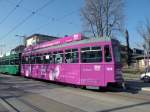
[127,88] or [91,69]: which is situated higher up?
[91,69]

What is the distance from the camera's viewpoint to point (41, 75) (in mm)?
24328

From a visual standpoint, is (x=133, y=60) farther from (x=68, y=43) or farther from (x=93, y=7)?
(x=68, y=43)

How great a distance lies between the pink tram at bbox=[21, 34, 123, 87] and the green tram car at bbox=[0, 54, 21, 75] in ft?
34.4

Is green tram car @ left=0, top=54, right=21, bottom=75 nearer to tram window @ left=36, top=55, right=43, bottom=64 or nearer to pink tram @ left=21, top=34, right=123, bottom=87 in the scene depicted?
tram window @ left=36, top=55, right=43, bottom=64

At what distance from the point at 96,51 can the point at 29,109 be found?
640cm

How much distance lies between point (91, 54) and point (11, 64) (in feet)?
66.2

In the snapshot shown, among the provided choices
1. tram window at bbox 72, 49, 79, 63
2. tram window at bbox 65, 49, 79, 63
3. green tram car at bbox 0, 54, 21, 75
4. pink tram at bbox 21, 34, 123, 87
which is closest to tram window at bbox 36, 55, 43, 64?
pink tram at bbox 21, 34, 123, 87

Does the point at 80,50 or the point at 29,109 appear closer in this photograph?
the point at 29,109

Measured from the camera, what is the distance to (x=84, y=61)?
17.5 m

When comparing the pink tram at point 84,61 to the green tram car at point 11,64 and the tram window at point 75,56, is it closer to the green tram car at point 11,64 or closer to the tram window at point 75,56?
the tram window at point 75,56

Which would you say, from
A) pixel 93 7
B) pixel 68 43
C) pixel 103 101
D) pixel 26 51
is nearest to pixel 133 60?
pixel 93 7

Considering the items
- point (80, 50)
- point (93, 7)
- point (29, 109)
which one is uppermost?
point (93, 7)

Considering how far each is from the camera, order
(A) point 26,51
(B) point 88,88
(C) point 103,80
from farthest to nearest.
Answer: (A) point 26,51, (B) point 88,88, (C) point 103,80

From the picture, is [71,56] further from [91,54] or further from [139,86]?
[139,86]
